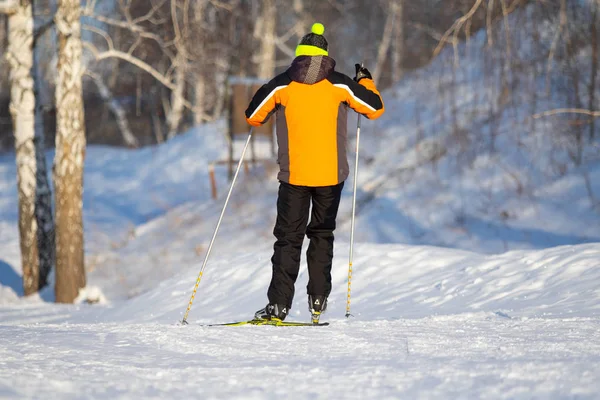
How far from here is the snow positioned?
10.0 ft

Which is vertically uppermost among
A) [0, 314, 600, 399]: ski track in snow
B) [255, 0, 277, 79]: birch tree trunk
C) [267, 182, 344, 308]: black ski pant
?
[255, 0, 277, 79]: birch tree trunk

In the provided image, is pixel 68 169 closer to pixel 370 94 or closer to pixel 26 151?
pixel 26 151

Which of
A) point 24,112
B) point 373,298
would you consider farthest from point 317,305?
point 24,112

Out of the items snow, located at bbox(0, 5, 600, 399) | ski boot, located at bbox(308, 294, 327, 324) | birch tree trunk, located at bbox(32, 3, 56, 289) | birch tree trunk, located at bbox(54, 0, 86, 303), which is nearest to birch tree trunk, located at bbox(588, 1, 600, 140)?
snow, located at bbox(0, 5, 600, 399)

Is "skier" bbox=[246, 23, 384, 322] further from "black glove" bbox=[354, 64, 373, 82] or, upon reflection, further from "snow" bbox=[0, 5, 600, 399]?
"snow" bbox=[0, 5, 600, 399]

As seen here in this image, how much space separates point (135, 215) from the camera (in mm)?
18781

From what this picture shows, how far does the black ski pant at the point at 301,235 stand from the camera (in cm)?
502

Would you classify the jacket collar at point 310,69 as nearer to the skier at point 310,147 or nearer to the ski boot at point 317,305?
the skier at point 310,147

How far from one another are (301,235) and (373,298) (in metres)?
1.69

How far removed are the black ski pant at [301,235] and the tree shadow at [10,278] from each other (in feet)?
24.2

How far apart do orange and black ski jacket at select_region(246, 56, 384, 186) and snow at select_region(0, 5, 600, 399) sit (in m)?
1.03

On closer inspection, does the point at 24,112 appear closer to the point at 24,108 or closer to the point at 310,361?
the point at 24,108

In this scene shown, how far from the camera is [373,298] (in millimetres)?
6535

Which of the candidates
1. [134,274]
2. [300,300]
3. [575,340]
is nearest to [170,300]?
[300,300]
